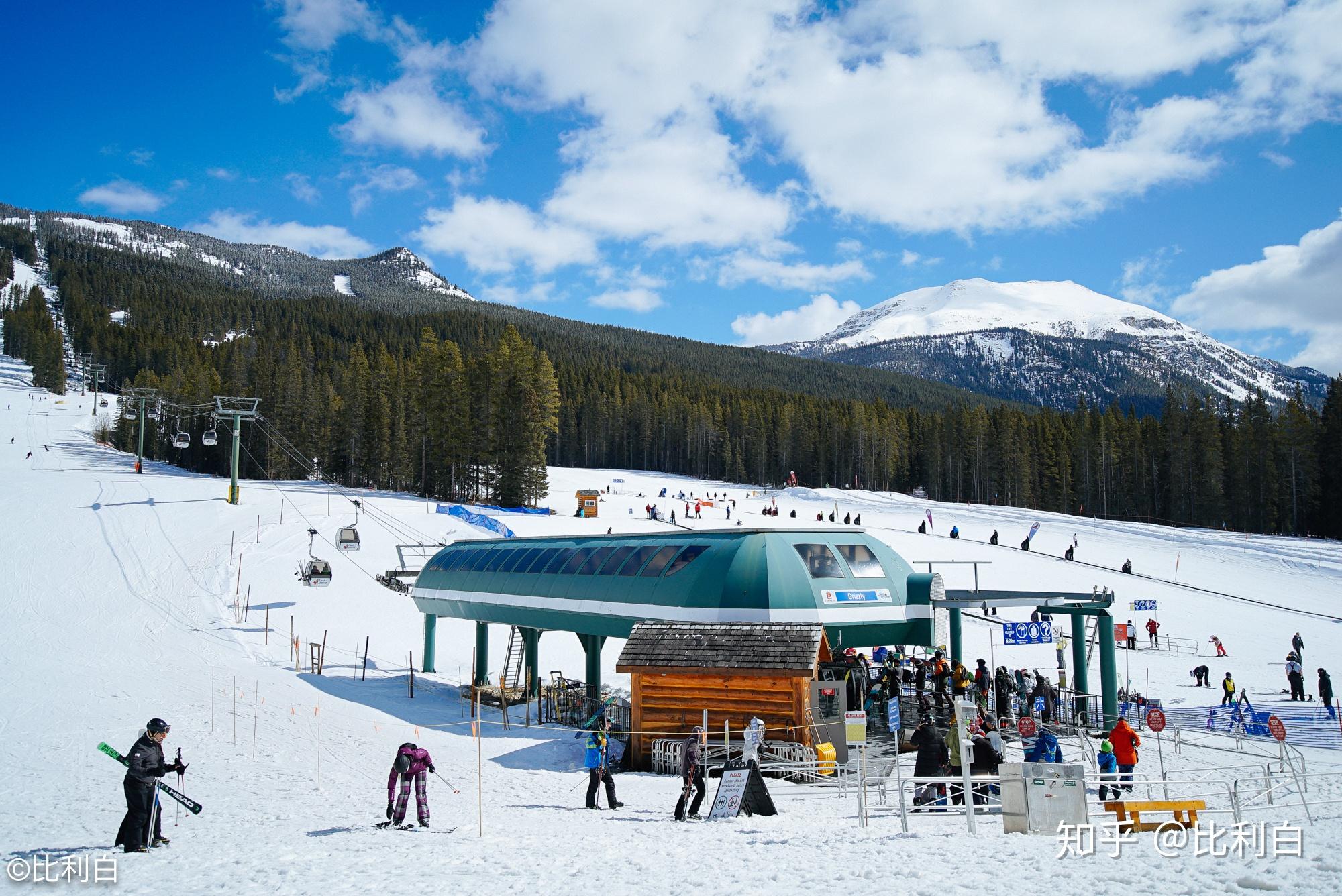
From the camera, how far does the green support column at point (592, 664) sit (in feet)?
72.1

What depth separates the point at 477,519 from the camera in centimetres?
5072

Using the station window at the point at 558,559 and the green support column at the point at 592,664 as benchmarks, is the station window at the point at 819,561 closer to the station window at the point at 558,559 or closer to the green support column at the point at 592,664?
the green support column at the point at 592,664

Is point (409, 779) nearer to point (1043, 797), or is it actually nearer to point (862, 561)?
point (1043, 797)

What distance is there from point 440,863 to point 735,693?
775 centimetres

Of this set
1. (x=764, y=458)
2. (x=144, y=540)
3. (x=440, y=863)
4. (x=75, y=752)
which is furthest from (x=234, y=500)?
(x=764, y=458)

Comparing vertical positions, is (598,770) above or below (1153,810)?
below

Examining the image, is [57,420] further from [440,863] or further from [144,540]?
[440,863]

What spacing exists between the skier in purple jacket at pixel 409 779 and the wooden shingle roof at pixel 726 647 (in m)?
5.52

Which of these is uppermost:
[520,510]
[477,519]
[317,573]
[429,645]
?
[520,510]

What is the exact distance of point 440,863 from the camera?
9430mm

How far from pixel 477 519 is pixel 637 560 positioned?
1264 inches

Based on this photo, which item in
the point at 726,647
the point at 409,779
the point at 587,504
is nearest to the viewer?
the point at 409,779

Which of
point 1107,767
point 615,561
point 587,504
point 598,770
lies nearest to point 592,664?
point 615,561

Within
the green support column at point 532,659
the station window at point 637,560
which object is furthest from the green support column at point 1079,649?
the green support column at point 532,659
